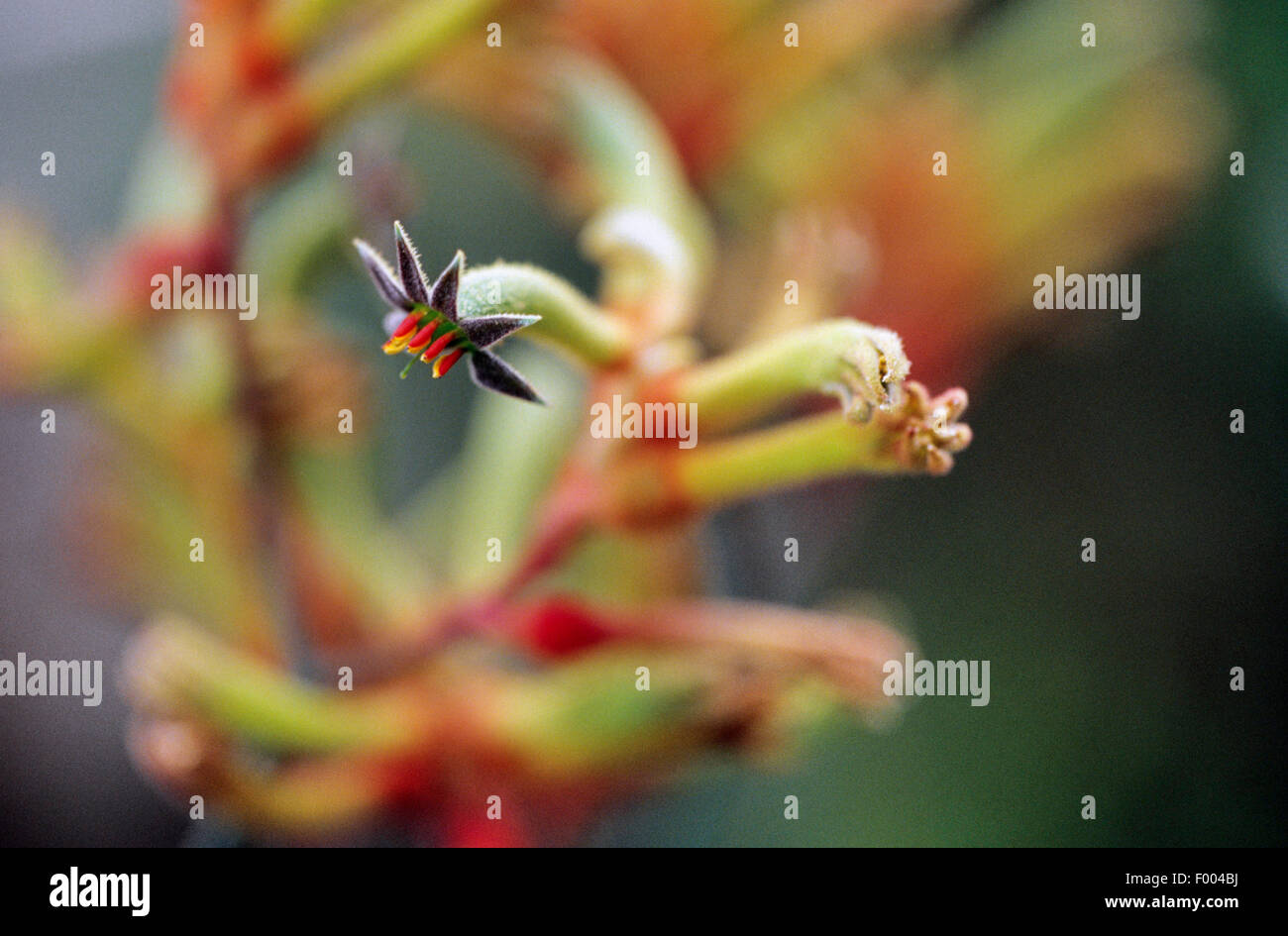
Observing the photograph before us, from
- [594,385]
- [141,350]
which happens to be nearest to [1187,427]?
[594,385]

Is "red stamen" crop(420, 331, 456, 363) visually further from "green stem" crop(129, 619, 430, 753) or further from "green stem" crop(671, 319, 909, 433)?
"green stem" crop(129, 619, 430, 753)

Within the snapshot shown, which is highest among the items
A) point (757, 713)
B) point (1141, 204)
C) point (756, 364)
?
point (1141, 204)

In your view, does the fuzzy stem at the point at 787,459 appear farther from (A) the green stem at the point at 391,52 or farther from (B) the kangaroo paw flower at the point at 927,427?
(A) the green stem at the point at 391,52

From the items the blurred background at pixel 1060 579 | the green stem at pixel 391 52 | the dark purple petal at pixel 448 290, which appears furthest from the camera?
the blurred background at pixel 1060 579

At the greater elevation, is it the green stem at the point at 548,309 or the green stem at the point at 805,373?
the green stem at the point at 548,309

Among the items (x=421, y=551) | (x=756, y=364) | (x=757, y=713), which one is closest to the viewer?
(x=756, y=364)

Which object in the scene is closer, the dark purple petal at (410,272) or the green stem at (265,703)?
the dark purple petal at (410,272)

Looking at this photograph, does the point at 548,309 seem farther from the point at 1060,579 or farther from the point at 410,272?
the point at 1060,579

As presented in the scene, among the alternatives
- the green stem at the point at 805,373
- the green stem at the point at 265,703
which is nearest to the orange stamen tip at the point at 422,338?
the green stem at the point at 805,373

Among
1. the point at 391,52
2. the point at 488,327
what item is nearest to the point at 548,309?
the point at 488,327

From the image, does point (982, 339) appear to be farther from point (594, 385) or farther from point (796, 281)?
point (594, 385)
